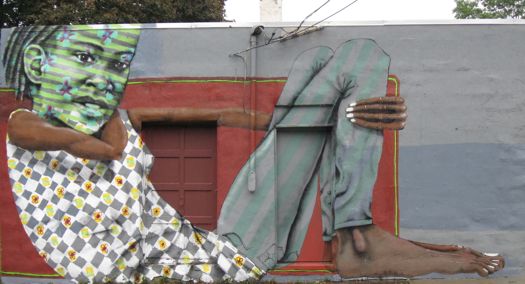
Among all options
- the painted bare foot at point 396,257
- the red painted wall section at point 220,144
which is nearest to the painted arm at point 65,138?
the red painted wall section at point 220,144

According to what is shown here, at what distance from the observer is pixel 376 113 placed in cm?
751

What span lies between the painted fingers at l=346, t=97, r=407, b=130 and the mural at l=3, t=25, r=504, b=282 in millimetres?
14

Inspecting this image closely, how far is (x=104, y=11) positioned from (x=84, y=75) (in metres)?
10.5

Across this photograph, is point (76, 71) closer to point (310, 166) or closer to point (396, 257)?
point (310, 166)

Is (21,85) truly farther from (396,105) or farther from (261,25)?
(396,105)

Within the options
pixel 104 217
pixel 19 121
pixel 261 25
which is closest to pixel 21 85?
pixel 19 121

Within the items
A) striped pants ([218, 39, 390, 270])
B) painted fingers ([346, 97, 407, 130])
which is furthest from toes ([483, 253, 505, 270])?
painted fingers ([346, 97, 407, 130])

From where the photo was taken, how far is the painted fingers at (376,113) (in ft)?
24.6

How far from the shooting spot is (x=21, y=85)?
764 centimetres

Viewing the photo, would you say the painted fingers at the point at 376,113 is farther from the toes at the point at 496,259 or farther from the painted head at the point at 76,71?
the painted head at the point at 76,71

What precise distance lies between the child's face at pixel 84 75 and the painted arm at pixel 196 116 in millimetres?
381

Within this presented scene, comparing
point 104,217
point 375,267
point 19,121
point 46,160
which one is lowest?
point 375,267

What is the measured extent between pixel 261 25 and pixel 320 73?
41.7 inches

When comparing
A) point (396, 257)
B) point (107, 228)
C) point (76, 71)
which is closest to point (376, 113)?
point (396, 257)
